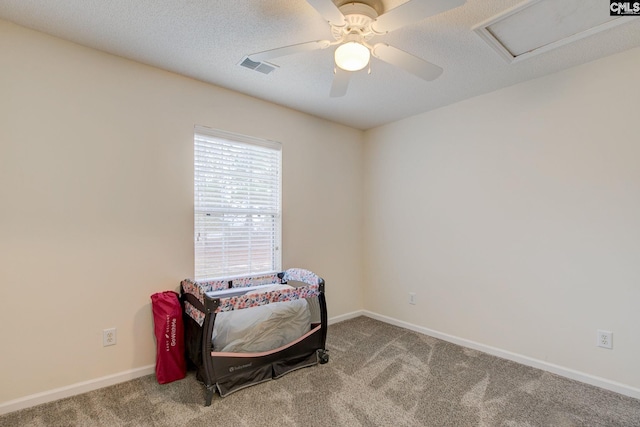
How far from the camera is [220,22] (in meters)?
1.94

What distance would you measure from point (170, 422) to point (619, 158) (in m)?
3.53

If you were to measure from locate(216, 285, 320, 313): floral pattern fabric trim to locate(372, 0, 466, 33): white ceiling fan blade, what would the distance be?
188cm

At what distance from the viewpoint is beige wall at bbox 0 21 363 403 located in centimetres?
202

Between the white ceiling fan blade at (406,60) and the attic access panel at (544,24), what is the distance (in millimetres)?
492

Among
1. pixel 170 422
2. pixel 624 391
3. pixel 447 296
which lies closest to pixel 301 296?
pixel 170 422

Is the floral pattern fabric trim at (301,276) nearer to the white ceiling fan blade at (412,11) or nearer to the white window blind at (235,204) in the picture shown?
the white window blind at (235,204)

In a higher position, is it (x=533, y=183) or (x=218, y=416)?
(x=533, y=183)

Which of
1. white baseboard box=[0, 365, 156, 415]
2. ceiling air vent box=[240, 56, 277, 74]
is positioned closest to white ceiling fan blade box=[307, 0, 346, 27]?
ceiling air vent box=[240, 56, 277, 74]

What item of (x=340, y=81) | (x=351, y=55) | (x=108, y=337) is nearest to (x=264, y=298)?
(x=108, y=337)

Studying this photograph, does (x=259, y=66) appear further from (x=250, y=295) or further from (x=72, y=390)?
(x=72, y=390)

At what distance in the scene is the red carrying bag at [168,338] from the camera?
7.63ft

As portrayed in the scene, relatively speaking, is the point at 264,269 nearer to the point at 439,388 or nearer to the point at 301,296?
the point at 301,296

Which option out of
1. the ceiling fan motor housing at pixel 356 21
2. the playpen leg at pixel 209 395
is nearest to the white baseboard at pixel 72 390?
the playpen leg at pixel 209 395

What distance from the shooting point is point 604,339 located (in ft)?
7.64
